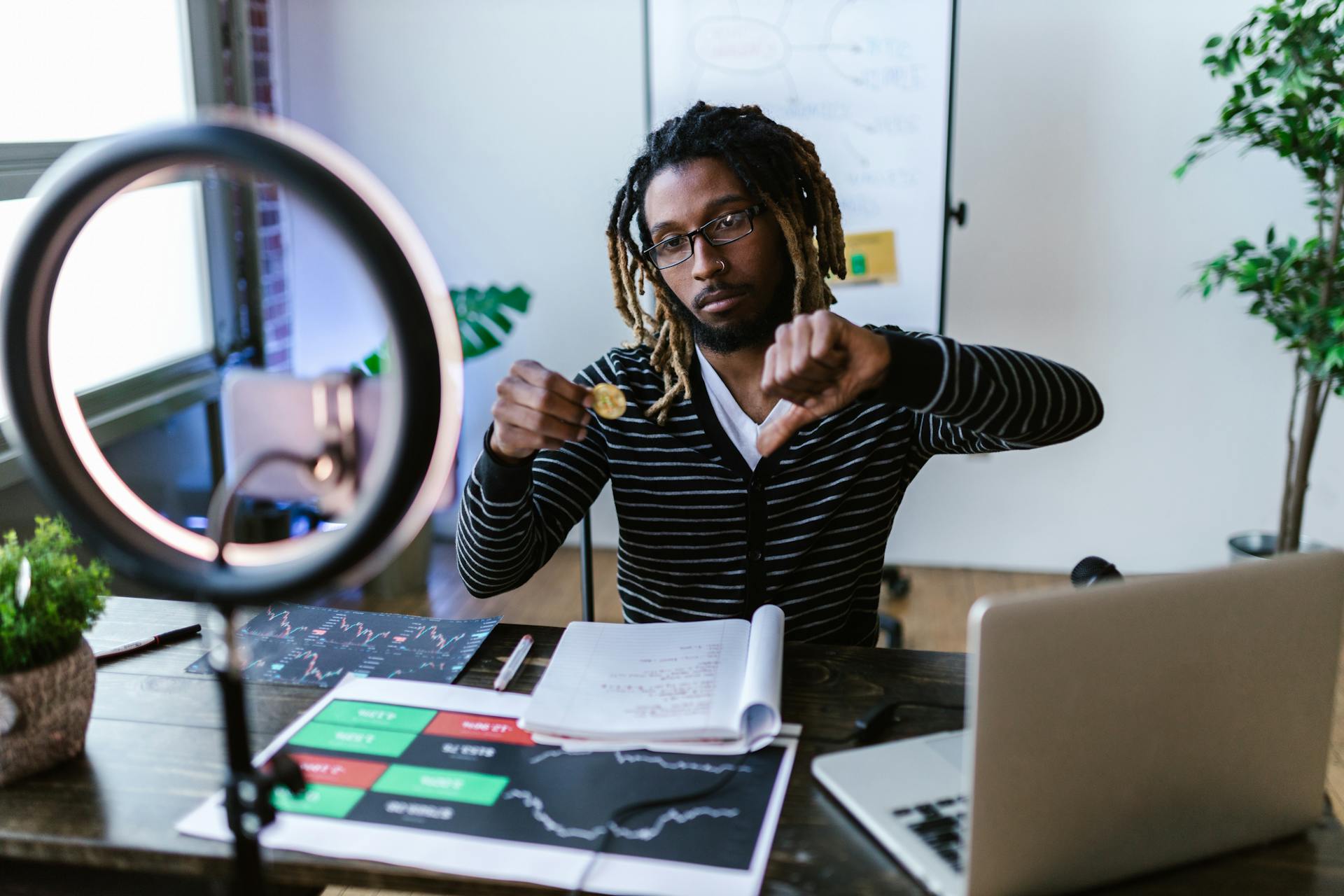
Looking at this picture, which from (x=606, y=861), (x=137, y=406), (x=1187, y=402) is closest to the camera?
(x=606, y=861)

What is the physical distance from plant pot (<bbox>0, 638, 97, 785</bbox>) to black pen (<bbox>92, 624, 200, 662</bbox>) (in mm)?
211

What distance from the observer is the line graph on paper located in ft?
3.77

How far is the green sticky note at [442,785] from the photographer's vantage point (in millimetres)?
915

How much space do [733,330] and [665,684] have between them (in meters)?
0.59

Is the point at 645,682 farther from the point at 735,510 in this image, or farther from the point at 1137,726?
the point at 1137,726

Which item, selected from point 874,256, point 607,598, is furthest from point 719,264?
point 607,598

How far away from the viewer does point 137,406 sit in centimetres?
268

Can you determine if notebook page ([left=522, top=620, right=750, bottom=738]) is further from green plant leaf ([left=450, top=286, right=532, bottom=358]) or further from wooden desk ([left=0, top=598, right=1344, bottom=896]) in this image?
green plant leaf ([left=450, top=286, right=532, bottom=358])

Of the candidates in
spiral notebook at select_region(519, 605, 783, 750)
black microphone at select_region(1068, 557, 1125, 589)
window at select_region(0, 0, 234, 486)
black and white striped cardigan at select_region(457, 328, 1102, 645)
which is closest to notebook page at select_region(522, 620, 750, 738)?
spiral notebook at select_region(519, 605, 783, 750)

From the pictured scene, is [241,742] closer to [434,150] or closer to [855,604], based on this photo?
[855,604]

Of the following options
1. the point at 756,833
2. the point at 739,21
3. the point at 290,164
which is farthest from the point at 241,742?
the point at 739,21

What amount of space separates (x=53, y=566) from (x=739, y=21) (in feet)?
7.64

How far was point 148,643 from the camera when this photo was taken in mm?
1225

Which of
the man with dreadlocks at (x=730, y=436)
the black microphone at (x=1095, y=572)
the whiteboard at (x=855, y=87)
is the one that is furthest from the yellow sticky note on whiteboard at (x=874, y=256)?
the black microphone at (x=1095, y=572)
